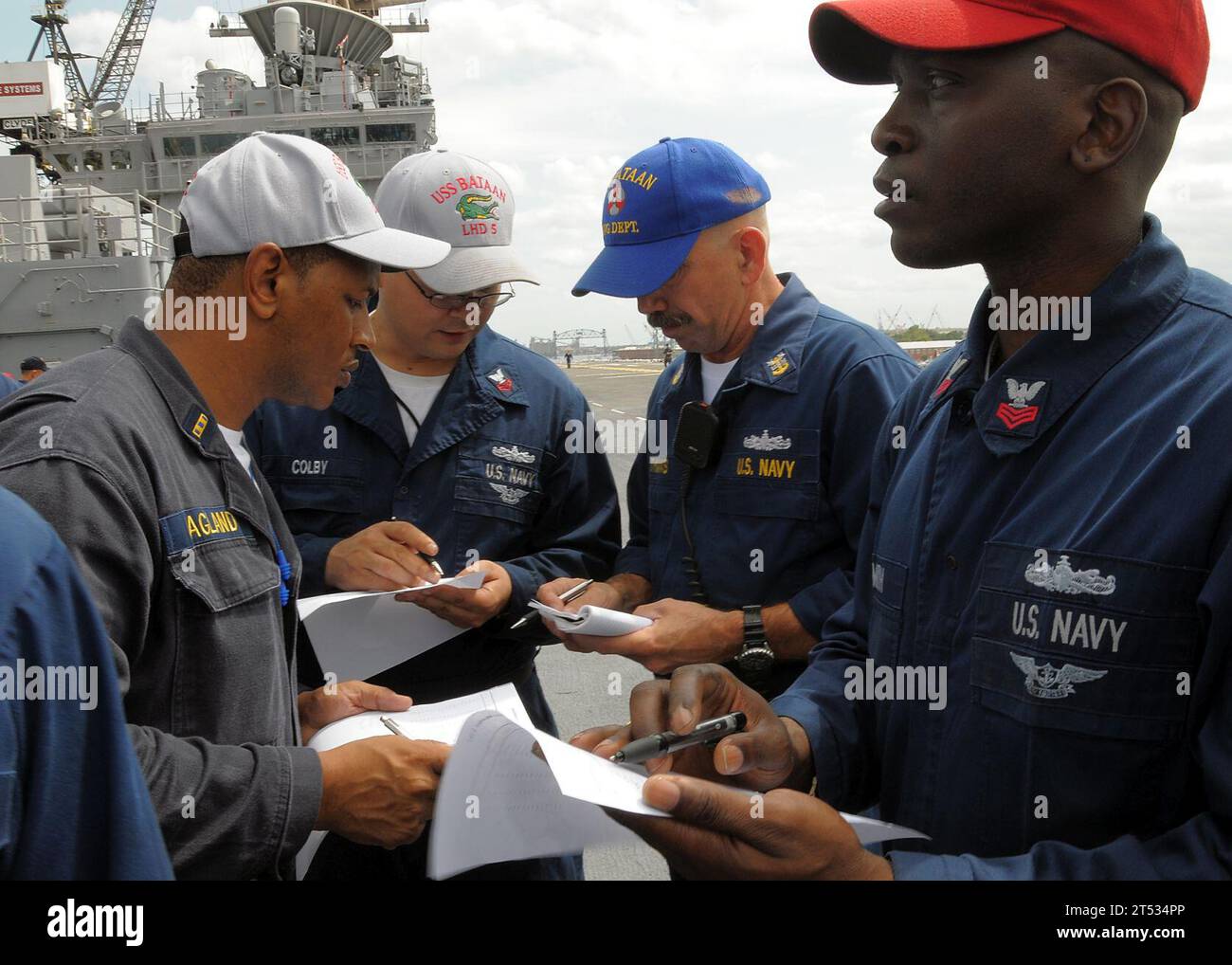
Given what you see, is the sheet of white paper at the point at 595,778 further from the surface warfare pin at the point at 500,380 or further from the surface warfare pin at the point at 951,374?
the surface warfare pin at the point at 500,380

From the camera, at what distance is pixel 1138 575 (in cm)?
121

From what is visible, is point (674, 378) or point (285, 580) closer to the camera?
point (285, 580)

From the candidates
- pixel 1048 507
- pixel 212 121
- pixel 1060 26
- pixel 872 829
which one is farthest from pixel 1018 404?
pixel 212 121

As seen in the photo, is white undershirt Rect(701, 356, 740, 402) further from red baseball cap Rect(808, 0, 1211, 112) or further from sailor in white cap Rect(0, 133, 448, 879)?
red baseball cap Rect(808, 0, 1211, 112)

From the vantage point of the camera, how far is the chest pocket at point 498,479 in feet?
9.59

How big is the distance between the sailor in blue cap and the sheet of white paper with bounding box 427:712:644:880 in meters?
1.03

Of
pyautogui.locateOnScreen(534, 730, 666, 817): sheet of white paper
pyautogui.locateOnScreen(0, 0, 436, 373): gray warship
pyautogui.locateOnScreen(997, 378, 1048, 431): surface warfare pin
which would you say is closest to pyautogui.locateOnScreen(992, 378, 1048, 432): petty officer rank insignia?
pyautogui.locateOnScreen(997, 378, 1048, 431): surface warfare pin

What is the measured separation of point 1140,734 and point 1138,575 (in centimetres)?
21

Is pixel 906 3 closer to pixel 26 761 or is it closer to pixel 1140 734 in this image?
pixel 1140 734

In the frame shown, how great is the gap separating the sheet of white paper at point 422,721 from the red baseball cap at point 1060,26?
4.51 feet

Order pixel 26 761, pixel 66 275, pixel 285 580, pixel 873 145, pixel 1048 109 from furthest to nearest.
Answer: pixel 66 275, pixel 285 580, pixel 873 145, pixel 1048 109, pixel 26 761

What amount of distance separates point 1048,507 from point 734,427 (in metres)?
1.48
